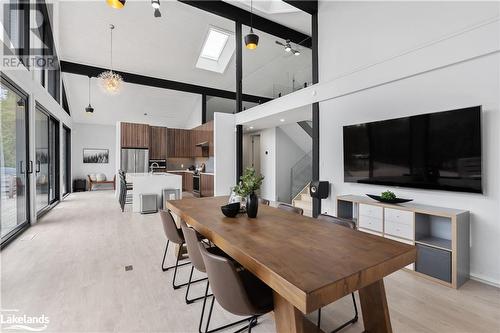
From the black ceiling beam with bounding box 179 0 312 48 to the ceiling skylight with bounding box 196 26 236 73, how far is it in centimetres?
129

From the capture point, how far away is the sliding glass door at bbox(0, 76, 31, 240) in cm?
337

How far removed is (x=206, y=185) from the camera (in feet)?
24.3

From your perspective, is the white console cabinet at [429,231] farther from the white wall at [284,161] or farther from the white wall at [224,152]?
the white wall at [284,161]

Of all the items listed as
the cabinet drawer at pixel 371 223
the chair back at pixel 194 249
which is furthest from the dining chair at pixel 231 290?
the cabinet drawer at pixel 371 223

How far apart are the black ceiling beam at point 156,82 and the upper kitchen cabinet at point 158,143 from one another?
5.91ft

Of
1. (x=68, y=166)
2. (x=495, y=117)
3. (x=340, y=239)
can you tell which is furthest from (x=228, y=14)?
(x=68, y=166)

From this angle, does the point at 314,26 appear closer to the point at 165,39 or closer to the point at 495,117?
the point at 495,117

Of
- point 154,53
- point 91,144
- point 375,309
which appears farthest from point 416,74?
point 91,144

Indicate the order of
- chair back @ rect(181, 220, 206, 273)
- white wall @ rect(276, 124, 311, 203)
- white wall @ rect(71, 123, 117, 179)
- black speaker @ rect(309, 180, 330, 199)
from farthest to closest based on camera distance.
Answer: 1. white wall @ rect(71, 123, 117, 179)
2. white wall @ rect(276, 124, 311, 203)
3. black speaker @ rect(309, 180, 330, 199)
4. chair back @ rect(181, 220, 206, 273)

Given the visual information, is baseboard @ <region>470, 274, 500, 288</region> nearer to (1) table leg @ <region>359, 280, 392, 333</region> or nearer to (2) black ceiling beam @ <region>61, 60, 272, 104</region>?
(1) table leg @ <region>359, 280, 392, 333</region>

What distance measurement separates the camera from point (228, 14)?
5109 millimetres

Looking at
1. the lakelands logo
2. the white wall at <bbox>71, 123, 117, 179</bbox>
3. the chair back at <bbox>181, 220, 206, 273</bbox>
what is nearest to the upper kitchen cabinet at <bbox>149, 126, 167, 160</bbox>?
the white wall at <bbox>71, 123, 117, 179</bbox>

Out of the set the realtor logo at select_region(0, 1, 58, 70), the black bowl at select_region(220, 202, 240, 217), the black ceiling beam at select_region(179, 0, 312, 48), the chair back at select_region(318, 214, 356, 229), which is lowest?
the chair back at select_region(318, 214, 356, 229)

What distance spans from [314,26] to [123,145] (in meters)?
7.11
